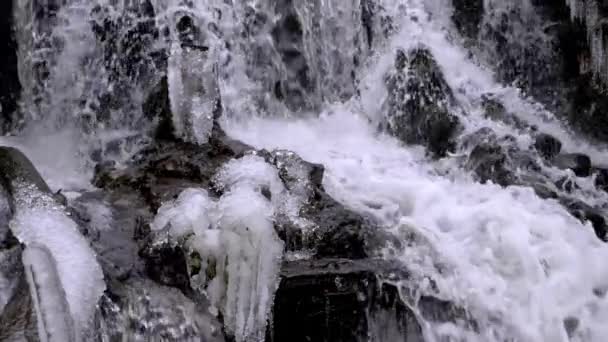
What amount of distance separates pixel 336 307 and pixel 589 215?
7.39ft

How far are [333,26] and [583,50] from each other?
102 inches

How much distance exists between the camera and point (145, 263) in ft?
13.5

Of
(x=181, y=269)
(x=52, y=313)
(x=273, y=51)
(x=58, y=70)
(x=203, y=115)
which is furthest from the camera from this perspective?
(x=273, y=51)

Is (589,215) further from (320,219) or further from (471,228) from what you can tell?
(320,219)

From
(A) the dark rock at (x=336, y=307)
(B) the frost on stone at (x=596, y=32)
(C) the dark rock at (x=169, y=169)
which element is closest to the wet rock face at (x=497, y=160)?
(B) the frost on stone at (x=596, y=32)

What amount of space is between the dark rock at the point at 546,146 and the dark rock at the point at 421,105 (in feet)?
2.31

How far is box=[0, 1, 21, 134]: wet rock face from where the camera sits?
696cm

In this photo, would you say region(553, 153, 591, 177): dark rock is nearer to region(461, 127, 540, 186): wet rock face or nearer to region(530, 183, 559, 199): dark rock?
region(461, 127, 540, 186): wet rock face

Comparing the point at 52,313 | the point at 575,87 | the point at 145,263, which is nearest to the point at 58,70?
the point at 145,263

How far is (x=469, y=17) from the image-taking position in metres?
8.29

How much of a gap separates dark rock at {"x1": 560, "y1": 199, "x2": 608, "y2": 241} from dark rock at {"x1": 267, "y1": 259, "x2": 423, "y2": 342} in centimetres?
177

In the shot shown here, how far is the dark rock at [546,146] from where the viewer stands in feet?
21.0

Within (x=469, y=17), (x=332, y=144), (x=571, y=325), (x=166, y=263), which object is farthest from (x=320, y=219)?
(x=469, y=17)

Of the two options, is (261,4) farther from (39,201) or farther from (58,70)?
(39,201)
